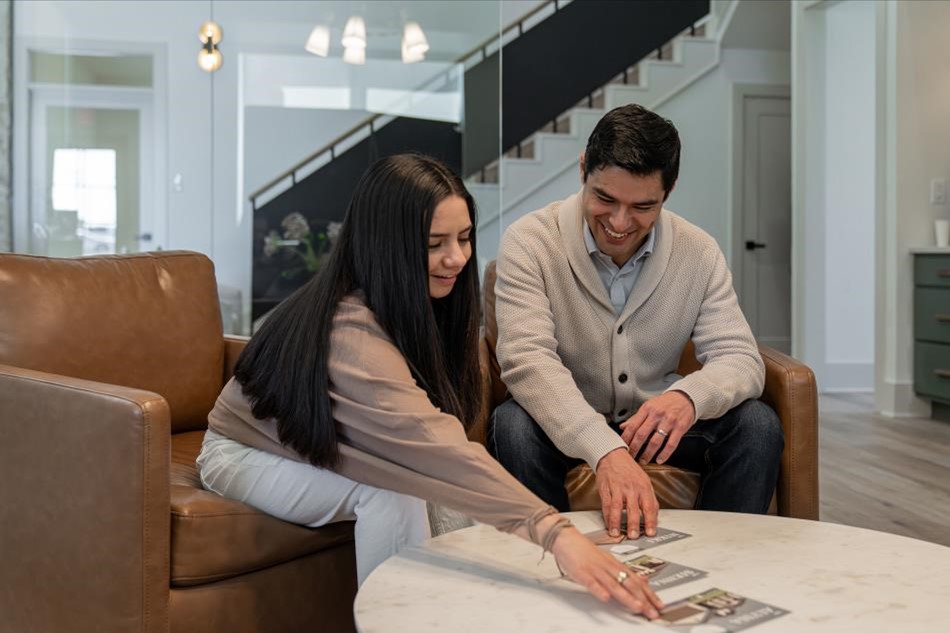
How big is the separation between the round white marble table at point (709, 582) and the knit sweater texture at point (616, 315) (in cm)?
58

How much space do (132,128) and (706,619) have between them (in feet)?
14.5

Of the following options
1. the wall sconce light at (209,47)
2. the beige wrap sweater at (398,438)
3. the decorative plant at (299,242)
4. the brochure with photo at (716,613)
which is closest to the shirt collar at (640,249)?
the beige wrap sweater at (398,438)

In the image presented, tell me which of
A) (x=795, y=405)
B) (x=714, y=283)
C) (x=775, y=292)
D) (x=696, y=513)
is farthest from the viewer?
(x=775, y=292)

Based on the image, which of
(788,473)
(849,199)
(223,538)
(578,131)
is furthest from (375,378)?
(849,199)

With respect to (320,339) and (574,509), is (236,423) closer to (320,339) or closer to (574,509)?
(320,339)

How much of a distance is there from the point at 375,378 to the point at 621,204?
2.42ft

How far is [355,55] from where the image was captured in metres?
5.06

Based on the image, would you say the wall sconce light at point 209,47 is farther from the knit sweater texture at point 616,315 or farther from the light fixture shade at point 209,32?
the knit sweater texture at point 616,315

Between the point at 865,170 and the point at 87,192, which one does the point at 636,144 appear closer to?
the point at 87,192

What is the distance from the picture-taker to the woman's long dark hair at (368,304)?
1.65 meters

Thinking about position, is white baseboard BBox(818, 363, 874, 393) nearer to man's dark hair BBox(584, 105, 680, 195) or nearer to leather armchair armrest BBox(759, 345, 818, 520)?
leather armchair armrest BBox(759, 345, 818, 520)

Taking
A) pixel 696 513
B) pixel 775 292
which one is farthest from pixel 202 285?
pixel 775 292

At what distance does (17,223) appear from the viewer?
496 centimetres

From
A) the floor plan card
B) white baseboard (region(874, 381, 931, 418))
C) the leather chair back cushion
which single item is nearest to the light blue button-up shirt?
the floor plan card
